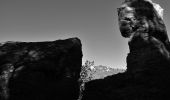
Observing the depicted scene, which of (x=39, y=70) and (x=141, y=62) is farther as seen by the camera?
(x=141, y=62)

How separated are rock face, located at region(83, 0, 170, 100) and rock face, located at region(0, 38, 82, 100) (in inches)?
72.8

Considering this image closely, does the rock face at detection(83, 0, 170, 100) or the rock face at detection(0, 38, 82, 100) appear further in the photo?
the rock face at detection(83, 0, 170, 100)

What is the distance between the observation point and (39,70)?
13234 mm

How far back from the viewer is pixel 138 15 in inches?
667

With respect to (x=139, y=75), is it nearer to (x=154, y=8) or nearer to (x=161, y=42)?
(x=161, y=42)

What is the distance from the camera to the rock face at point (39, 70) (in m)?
12.8

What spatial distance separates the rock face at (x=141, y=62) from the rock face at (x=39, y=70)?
1.85m

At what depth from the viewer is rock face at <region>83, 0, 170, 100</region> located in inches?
549

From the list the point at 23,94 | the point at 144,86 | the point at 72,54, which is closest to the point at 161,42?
the point at 144,86

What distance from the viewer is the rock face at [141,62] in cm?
1395

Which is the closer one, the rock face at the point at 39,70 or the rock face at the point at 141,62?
the rock face at the point at 39,70

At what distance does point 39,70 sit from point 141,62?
565 centimetres

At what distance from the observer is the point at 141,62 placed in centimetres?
1478

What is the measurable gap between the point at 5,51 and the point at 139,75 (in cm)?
727
